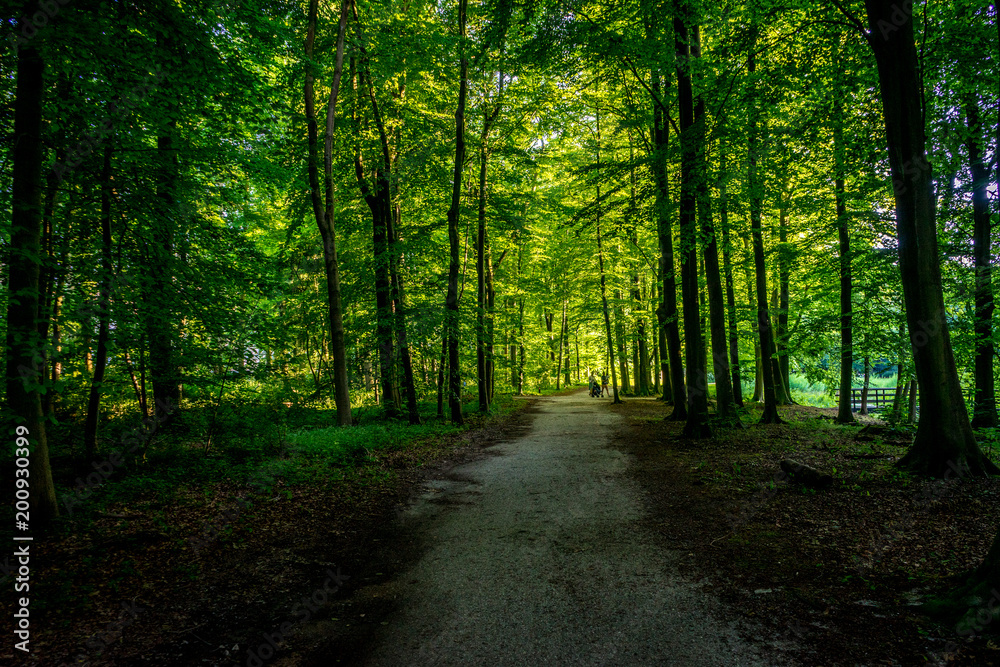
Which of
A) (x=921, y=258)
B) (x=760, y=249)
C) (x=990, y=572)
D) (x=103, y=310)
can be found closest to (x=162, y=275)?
(x=103, y=310)

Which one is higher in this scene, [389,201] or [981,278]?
[389,201]

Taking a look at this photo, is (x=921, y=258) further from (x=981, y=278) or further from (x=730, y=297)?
(x=730, y=297)

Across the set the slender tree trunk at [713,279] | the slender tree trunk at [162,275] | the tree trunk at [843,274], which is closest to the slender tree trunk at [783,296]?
the tree trunk at [843,274]

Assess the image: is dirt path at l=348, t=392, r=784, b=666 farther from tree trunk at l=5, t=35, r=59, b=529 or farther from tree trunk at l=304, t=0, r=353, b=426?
tree trunk at l=304, t=0, r=353, b=426

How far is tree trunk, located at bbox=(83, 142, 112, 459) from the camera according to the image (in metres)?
6.70

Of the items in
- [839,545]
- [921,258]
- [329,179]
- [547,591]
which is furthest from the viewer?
[329,179]

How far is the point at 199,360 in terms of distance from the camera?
7984mm

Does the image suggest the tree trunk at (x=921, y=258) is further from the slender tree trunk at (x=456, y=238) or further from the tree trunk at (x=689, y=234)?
the slender tree trunk at (x=456, y=238)

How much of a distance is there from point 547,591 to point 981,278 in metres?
11.4

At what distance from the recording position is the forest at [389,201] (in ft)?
20.0

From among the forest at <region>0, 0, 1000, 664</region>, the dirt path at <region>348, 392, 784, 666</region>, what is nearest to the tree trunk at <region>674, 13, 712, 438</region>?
the forest at <region>0, 0, 1000, 664</region>

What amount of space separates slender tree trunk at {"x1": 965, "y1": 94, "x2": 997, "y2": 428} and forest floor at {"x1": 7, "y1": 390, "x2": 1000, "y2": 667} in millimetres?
4396

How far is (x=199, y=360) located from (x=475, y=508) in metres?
5.68

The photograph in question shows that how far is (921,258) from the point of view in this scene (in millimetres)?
6297
